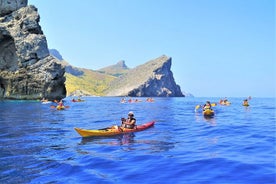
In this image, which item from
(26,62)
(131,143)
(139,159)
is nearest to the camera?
(139,159)

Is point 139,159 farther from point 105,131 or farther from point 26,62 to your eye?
point 26,62

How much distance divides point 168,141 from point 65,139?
777 cm

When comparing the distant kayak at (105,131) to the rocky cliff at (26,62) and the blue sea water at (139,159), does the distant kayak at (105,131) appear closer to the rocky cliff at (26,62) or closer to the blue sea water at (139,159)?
the blue sea water at (139,159)

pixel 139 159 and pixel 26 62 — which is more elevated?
pixel 26 62

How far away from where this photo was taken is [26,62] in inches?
3807

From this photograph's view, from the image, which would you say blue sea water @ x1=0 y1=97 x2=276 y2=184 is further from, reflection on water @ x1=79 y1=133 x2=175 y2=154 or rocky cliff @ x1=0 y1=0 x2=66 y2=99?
rocky cliff @ x1=0 y1=0 x2=66 y2=99

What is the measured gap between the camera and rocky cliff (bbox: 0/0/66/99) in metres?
95.6

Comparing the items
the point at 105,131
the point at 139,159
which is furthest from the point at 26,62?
the point at 139,159

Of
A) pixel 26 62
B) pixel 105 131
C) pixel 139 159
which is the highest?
pixel 26 62

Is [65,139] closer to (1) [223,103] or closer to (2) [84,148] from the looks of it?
(2) [84,148]

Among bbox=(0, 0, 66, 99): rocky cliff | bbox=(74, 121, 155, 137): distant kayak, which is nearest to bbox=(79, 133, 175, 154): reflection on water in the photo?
bbox=(74, 121, 155, 137): distant kayak

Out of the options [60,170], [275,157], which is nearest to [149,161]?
[60,170]

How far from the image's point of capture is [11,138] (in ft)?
76.9

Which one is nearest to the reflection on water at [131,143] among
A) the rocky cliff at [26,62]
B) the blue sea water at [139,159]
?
the blue sea water at [139,159]
